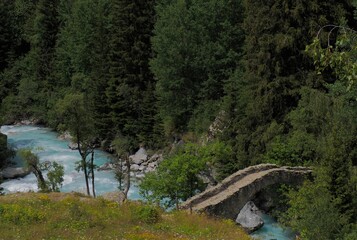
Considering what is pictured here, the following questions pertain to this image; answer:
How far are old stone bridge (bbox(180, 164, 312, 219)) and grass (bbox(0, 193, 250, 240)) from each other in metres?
3.26

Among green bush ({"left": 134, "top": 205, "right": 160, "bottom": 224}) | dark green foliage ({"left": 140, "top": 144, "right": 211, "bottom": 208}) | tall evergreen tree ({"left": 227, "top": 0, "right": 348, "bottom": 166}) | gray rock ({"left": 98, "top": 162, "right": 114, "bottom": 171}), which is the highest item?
tall evergreen tree ({"left": 227, "top": 0, "right": 348, "bottom": 166})

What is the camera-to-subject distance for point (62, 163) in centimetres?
4062

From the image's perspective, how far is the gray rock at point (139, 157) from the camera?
41656 mm

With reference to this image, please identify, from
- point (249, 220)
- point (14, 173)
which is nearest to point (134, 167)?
point (14, 173)

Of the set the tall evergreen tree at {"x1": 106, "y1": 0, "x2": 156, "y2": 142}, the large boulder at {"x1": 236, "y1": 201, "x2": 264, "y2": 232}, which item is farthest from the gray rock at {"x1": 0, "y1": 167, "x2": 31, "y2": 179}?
the large boulder at {"x1": 236, "y1": 201, "x2": 264, "y2": 232}

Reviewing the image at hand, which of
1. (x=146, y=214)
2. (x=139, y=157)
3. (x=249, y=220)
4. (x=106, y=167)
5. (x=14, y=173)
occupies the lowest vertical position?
(x=106, y=167)

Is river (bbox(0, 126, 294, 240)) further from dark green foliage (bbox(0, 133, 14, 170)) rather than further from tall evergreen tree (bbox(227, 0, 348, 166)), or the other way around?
tall evergreen tree (bbox(227, 0, 348, 166))

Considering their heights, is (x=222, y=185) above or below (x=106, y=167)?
above

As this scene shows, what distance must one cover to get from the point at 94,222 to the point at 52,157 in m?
28.2

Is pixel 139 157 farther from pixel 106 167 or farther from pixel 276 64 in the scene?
pixel 276 64

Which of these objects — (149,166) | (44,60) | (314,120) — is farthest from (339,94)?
(44,60)

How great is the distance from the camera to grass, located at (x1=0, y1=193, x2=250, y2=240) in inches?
563

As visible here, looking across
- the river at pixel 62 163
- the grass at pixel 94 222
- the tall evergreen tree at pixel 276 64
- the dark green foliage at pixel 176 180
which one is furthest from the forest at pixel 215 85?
the grass at pixel 94 222

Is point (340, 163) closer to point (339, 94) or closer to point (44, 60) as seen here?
point (339, 94)
